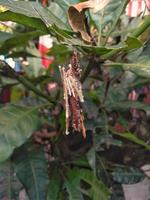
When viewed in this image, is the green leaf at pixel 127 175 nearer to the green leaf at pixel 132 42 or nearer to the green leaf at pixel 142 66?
the green leaf at pixel 142 66

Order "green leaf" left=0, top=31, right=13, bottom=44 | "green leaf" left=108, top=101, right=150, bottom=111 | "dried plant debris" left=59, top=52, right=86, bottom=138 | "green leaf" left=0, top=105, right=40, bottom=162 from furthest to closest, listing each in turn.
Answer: "green leaf" left=108, top=101, right=150, bottom=111, "green leaf" left=0, top=31, right=13, bottom=44, "green leaf" left=0, top=105, right=40, bottom=162, "dried plant debris" left=59, top=52, right=86, bottom=138


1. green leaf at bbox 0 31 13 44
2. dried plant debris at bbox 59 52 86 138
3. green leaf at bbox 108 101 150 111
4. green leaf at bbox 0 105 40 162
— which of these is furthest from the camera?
green leaf at bbox 108 101 150 111

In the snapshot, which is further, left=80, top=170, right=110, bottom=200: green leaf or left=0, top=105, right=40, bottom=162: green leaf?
left=80, top=170, right=110, bottom=200: green leaf

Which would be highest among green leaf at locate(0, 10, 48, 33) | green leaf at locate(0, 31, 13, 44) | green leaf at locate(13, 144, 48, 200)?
green leaf at locate(0, 31, 13, 44)

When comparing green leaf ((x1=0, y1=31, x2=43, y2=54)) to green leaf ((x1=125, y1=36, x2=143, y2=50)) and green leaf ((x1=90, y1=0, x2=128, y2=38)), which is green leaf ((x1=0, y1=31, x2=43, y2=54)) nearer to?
green leaf ((x1=90, y1=0, x2=128, y2=38))

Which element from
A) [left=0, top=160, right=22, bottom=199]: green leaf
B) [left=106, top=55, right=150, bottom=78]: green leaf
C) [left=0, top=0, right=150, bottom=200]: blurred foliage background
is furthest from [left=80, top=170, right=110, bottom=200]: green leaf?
[left=106, top=55, right=150, bottom=78]: green leaf

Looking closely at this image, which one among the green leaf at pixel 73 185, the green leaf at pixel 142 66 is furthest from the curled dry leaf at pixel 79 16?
the green leaf at pixel 73 185

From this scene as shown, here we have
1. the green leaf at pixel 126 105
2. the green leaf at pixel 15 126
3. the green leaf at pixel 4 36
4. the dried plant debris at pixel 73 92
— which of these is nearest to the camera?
the dried plant debris at pixel 73 92
